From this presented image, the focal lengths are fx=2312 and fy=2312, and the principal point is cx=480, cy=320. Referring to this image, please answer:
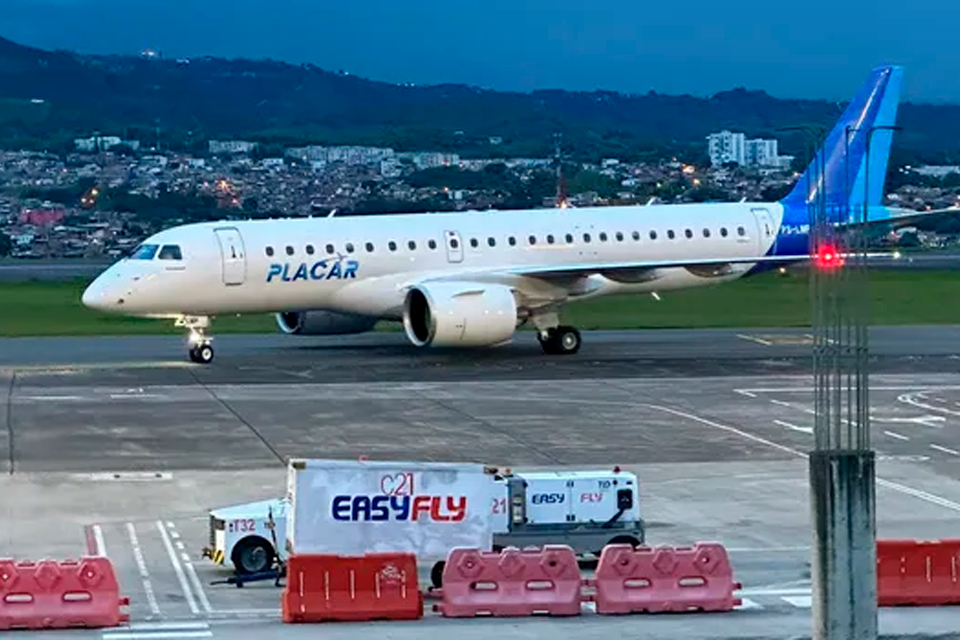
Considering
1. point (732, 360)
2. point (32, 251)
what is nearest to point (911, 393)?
point (732, 360)

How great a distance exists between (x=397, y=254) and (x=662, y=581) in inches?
1310

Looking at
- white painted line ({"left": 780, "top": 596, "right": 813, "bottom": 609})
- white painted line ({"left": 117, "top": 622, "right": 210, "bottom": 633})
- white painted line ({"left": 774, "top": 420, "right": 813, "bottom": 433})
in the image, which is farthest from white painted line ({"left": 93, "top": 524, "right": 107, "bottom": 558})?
white painted line ({"left": 774, "top": 420, "right": 813, "bottom": 433})

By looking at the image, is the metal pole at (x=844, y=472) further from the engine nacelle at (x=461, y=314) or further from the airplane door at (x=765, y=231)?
the airplane door at (x=765, y=231)

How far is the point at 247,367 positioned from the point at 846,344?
3786cm

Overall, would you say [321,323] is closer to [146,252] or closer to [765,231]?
[146,252]

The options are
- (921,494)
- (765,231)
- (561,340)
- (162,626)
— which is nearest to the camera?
(162,626)

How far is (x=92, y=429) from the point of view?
4750 cm

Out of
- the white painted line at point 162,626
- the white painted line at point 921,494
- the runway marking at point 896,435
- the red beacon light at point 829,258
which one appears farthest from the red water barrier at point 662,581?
the runway marking at point 896,435

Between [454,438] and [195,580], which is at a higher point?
[454,438]

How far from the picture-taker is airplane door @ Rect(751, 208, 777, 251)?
65.2 m

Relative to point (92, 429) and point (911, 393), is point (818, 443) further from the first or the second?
point (911, 393)

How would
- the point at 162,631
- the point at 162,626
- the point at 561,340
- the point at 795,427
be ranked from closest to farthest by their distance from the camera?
1. the point at 162,631
2. the point at 162,626
3. the point at 795,427
4. the point at 561,340

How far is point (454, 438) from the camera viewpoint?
45.8 meters

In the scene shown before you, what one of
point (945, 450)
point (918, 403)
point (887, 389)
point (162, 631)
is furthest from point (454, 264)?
point (162, 631)
